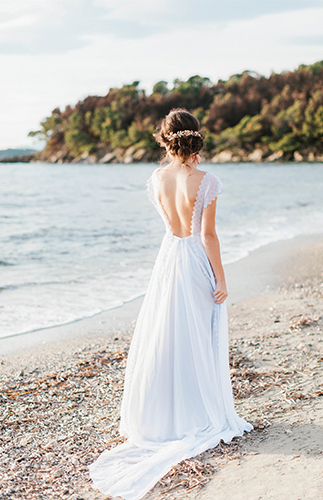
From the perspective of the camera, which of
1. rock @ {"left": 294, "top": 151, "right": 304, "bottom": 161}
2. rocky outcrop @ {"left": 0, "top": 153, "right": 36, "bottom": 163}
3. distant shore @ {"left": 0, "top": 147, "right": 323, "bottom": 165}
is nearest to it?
rock @ {"left": 294, "top": 151, "right": 304, "bottom": 161}

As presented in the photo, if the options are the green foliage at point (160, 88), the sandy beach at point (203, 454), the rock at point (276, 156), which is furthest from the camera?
the green foliage at point (160, 88)

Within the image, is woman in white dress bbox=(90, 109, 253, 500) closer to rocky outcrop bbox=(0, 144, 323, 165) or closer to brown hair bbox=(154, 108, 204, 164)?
brown hair bbox=(154, 108, 204, 164)

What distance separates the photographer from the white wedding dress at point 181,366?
9.45 feet

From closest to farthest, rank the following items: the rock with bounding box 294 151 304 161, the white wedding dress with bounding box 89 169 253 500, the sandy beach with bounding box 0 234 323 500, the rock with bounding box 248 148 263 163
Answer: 1. the sandy beach with bounding box 0 234 323 500
2. the white wedding dress with bounding box 89 169 253 500
3. the rock with bounding box 294 151 304 161
4. the rock with bounding box 248 148 263 163

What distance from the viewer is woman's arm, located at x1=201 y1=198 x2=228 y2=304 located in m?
2.80

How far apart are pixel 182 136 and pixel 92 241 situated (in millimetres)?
10008

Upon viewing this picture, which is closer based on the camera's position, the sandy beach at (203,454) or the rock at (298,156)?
the sandy beach at (203,454)

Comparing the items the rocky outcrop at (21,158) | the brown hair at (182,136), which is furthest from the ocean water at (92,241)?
the rocky outcrop at (21,158)

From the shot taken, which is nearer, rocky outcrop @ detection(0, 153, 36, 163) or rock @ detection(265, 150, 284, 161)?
rock @ detection(265, 150, 284, 161)

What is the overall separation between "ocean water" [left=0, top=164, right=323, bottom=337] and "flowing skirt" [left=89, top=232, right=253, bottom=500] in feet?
10.6

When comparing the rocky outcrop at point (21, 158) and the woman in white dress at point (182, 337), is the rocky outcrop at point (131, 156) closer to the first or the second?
the rocky outcrop at point (21, 158)

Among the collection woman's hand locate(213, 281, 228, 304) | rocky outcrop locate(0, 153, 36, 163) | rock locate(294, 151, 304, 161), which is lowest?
woman's hand locate(213, 281, 228, 304)

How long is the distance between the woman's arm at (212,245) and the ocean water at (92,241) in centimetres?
353

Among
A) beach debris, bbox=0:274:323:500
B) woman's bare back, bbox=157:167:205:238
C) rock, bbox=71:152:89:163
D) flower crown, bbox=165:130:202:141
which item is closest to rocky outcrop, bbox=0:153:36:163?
rock, bbox=71:152:89:163
